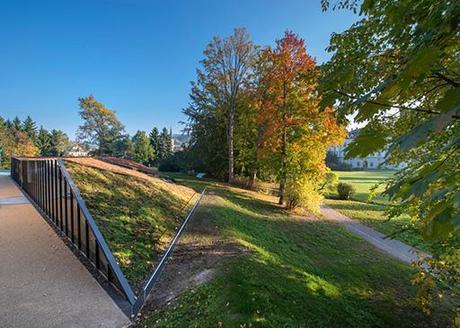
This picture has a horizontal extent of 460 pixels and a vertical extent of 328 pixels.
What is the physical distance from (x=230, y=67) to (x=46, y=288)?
20521 millimetres

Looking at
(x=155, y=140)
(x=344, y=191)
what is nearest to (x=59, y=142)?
(x=155, y=140)

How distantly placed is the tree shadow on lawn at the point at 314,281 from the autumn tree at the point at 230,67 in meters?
12.5

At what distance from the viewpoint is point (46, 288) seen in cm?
474

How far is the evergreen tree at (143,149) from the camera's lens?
50500 mm

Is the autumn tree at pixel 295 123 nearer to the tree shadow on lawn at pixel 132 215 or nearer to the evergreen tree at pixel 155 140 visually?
the tree shadow on lawn at pixel 132 215

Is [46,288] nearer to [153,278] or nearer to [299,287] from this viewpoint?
[153,278]

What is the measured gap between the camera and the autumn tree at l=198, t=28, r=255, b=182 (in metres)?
22.0

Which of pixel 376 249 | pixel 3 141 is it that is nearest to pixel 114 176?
pixel 376 249

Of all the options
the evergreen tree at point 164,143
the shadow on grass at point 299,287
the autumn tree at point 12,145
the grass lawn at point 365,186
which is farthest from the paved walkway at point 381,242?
the evergreen tree at point 164,143

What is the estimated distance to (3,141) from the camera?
1312 inches

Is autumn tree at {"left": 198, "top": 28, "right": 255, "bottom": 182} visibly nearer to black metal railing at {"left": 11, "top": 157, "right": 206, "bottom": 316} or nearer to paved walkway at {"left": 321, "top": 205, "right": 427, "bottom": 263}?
paved walkway at {"left": 321, "top": 205, "right": 427, "bottom": 263}

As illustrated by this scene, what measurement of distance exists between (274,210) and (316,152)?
3776 millimetres

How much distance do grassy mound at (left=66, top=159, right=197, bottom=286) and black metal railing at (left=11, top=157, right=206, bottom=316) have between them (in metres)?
0.31

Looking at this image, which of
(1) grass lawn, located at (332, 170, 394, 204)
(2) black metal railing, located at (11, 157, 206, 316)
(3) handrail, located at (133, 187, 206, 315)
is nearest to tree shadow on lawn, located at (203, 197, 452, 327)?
(3) handrail, located at (133, 187, 206, 315)
